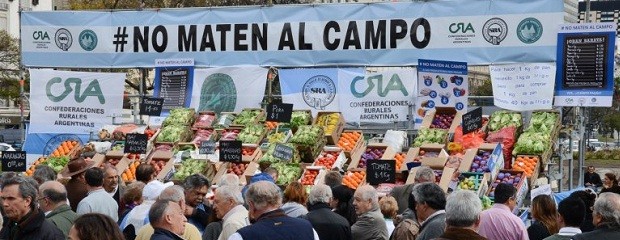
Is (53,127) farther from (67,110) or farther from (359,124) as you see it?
(359,124)

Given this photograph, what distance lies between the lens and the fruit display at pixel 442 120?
16234 millimetres


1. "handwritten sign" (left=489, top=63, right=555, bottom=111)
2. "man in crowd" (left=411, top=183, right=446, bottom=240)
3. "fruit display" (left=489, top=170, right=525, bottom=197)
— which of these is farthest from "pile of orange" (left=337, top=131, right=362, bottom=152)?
"man in crowd" (left=411, top=183, right=446, bottom=240)

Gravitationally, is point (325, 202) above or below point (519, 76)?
below

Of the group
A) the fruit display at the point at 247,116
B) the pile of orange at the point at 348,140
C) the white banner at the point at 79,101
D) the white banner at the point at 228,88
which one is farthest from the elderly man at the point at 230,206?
the white banner at the point at 79,101

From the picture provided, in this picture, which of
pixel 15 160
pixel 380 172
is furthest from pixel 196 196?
pixel 15 160

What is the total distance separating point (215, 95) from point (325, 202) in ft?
34.7

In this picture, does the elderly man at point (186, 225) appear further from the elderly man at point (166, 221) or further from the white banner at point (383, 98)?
the white banner at point (383, 98)

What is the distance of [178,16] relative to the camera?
19.8 meters

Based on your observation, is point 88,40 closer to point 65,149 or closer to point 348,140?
point 65,149

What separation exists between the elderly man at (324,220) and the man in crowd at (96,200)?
→ 1.73m

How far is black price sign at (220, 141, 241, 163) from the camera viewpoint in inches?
614

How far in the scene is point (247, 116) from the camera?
58.1ft

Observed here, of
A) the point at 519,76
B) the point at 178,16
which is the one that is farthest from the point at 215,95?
the point at 519,76

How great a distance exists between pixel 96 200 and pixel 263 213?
9.29ft
